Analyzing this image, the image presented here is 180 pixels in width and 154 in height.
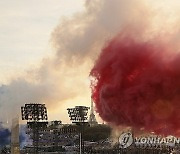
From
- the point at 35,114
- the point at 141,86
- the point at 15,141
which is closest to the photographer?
the point at 141,86

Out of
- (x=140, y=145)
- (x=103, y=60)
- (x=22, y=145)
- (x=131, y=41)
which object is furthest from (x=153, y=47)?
(x=22, y=145)

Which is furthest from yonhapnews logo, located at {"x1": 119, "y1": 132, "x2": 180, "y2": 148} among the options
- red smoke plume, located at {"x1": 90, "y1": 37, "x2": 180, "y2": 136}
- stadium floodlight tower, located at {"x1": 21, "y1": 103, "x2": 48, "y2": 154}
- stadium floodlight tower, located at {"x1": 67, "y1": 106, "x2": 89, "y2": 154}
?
red smoke plume, located at {"x1": 90, "y1": 37, "x2": 180, "y2": 136}

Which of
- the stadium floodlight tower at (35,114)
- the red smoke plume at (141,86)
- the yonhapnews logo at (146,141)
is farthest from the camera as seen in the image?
the yonhapnews logo at (146,141)

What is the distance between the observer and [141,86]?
127 ft

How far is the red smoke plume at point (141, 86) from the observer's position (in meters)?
38.6

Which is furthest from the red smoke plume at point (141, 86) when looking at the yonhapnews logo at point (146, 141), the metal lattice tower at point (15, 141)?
the yonhapnews logo at point (146, 141)

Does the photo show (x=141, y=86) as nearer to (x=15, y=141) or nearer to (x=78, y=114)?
(x=15, y=141)

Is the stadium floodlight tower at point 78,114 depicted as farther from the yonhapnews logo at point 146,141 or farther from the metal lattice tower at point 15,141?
the metal lattice tower at point 15,141

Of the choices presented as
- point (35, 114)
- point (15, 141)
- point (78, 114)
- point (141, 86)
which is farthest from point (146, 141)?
point (141, 86)

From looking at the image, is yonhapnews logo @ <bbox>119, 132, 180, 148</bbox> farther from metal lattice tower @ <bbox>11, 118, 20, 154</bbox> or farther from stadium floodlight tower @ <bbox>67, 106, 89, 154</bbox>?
metal lattice tower @ <bbox>11, 118, 20, 154</bbox>

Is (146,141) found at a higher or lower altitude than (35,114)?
lower

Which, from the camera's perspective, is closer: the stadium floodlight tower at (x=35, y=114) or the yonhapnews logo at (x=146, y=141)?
the stadium floodlight tower at (x=35, y=114)

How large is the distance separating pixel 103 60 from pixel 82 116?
8029 cm

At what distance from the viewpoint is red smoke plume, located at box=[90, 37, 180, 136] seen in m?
38.6
